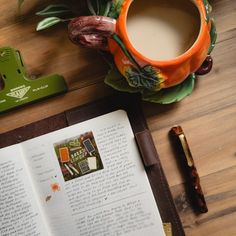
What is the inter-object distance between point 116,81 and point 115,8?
0.13 meters

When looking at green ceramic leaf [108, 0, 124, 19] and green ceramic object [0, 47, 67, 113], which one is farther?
green ceramic object [0, 47, 67, 113]

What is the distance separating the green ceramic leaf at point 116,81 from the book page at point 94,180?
0.16ft

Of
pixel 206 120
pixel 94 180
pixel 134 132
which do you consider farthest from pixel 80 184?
pixel 206 120

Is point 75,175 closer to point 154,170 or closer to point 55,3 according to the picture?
point 154,170

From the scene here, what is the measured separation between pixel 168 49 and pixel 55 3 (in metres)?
0.25

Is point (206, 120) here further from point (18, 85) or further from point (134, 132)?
point (18, 85)

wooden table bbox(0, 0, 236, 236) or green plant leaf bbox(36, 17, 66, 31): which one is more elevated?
green plant leaf bbox(36, 17, 66, 31)

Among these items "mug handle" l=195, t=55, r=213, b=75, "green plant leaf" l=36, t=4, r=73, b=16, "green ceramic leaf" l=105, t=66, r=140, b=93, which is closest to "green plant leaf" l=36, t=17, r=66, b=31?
"green plant leaf" l=36, t=4, r=73, b=16

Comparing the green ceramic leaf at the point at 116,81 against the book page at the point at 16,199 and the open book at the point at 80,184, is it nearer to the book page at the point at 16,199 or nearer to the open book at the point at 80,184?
the open book at the point at 80,184

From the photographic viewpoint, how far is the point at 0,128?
72cm

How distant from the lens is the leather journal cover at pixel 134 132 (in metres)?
0.67

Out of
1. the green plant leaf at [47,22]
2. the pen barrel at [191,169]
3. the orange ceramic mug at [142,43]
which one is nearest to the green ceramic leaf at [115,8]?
the orange ceramic mug at [142,43]

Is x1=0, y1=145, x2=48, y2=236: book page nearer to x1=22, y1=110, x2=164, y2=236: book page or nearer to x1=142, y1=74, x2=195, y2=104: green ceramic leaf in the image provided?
x1=22, y1=110, x2=164, y2=236: book page

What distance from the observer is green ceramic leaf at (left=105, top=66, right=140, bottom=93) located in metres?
0.67
